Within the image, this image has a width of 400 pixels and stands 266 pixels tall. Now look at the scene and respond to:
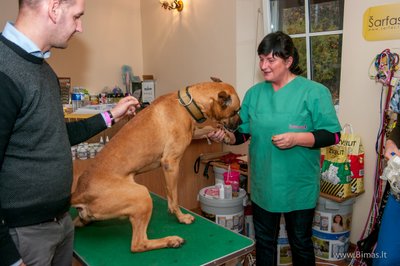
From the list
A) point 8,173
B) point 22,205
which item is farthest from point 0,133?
point 22,205

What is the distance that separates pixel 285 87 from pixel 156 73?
10.0 ft

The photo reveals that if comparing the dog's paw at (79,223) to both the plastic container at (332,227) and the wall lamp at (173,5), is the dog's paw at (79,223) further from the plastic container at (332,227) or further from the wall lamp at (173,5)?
the wall lamp at (173,5)

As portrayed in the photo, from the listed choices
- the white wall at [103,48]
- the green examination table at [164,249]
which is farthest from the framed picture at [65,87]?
the green examination table at [164,249]

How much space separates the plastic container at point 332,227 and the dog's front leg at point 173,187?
141 cm

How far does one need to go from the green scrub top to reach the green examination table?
390 millimetres

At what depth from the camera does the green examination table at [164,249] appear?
1.54m

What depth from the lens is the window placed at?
306cm

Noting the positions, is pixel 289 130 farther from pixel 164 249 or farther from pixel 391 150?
pixel 164 249

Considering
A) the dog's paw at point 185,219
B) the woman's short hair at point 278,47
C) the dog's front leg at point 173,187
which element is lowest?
the dog's paw at point 185,219

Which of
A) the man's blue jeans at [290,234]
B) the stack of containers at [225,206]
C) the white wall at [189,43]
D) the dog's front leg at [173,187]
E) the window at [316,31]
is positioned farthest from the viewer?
the white wall at [189,43]

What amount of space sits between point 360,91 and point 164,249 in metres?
2.06

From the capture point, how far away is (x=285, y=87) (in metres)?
1.95

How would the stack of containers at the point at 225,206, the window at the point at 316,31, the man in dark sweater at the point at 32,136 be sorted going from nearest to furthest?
the man in dark sweater at the point at 32,136, the stack of containers at the point at 225,206, the window at the point at 316,31

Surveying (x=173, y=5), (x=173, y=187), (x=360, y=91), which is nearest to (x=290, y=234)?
(x=173, y=187)
